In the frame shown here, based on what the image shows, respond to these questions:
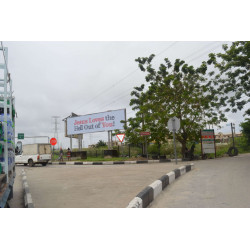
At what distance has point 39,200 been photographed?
524 centimetres

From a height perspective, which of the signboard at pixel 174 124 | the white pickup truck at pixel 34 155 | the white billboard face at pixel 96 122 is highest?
the white billboard face at pixel 96 122

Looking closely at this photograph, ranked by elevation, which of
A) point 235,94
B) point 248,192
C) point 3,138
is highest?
point 235,94

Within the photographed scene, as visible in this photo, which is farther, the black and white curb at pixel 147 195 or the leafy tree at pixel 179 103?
the leafy tree at pixel 179 103

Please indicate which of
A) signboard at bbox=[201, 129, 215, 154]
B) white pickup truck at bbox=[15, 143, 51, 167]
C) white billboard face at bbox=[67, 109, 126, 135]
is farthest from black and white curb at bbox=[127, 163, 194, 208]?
white billboard face at bbox=[67, 109, 126, 135]

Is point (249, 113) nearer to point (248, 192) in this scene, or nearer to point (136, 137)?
point (136, 137)

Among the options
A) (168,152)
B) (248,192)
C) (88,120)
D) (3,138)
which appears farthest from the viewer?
(88,120)

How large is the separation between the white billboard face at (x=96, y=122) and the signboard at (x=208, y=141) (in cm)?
984

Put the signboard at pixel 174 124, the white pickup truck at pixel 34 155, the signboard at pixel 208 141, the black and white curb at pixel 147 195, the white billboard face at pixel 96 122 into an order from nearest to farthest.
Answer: the black and white curb at pixel 147 195, the signboard at pixel 174 124, the signboard at pixel 208 141, the white pickup truck at pixel 34 155, the white billboard face at pixel 96 122

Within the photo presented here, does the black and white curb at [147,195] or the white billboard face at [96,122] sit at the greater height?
the white billboard face at [96,122]

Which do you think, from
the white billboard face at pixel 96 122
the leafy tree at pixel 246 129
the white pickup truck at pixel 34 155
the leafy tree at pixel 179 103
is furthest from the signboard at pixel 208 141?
the white pickup truck at pixel 34 155

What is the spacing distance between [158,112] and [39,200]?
12281mm

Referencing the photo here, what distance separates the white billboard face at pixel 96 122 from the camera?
25234 mm

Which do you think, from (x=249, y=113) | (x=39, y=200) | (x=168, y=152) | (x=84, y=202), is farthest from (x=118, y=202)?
(x=168, y=152)

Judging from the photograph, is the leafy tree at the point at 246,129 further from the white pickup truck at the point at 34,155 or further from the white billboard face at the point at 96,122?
the white pickup truck at the point at 34,155
